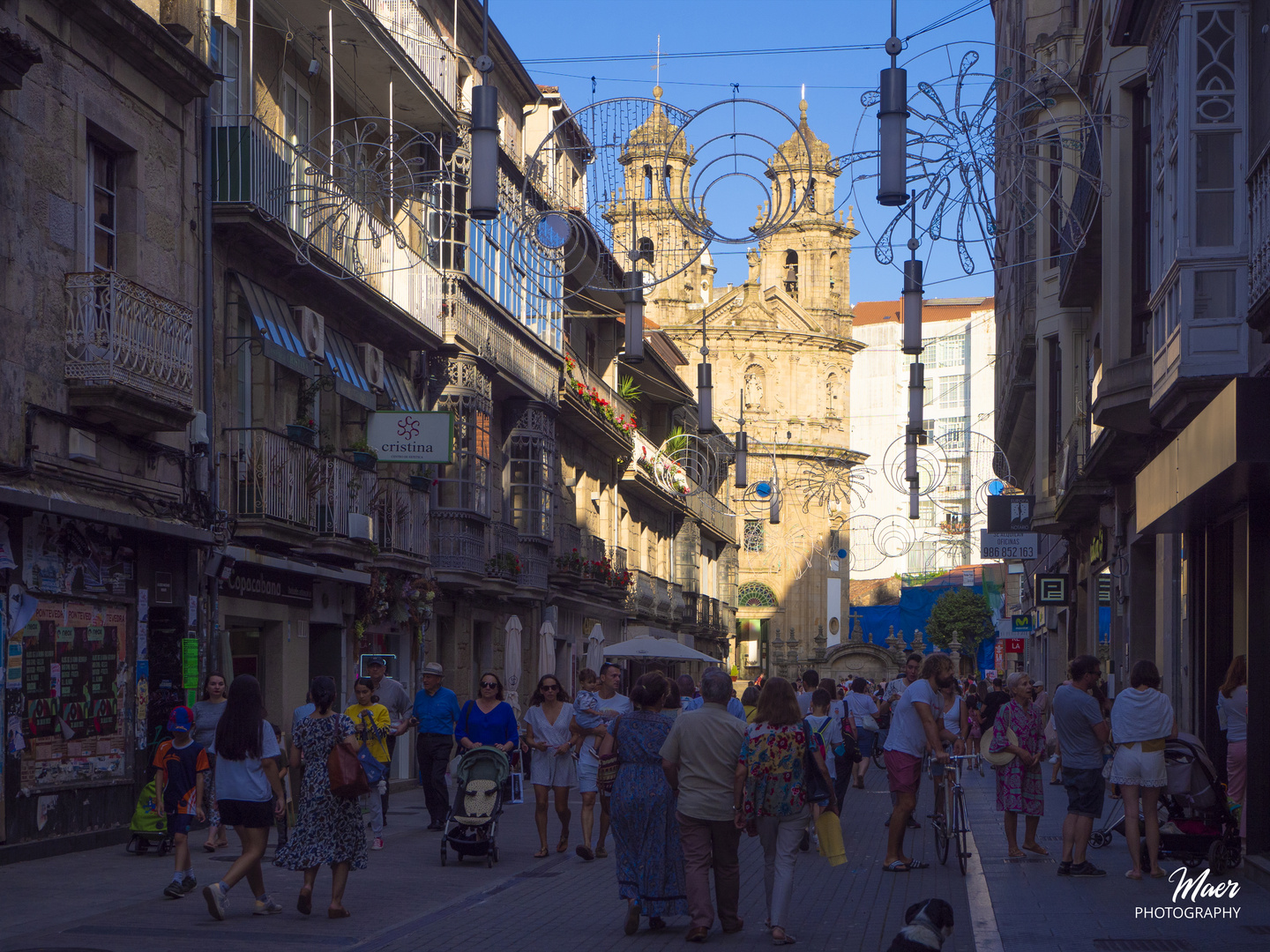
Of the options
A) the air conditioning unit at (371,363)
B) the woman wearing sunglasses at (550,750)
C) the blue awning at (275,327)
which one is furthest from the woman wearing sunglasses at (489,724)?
the air conditioning unit at (371,363)

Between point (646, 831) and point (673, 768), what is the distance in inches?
20.1

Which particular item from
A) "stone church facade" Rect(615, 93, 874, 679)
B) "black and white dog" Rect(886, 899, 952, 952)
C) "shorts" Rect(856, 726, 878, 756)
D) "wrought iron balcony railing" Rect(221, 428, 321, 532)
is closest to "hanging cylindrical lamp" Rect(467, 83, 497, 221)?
"black and white dog" Rect(886, 899, 952, 952)

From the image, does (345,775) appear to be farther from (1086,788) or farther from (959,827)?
(1086,788)

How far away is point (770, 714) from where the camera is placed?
34.4 feet

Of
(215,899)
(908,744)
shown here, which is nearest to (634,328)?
(908,744)

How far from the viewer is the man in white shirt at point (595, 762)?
48.7ft

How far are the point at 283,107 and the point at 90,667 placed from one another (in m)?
8.98

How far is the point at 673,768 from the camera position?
34.5 ft

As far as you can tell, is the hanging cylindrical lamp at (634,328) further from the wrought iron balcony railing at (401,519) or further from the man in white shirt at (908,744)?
the wrought iron balcony railing at (401,519)

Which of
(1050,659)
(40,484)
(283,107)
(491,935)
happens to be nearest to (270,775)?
(491,935)

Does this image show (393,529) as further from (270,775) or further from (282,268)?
(270,775)

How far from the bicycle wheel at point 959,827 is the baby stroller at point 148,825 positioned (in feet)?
22.7

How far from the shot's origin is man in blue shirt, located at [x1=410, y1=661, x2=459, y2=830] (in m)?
17.5

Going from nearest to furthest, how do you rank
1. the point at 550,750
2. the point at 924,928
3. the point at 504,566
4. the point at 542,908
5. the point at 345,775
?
the point at 924,928 < the point at 345,775 < the point at 542,908 < the point at 550,750 < the point at 504,566
